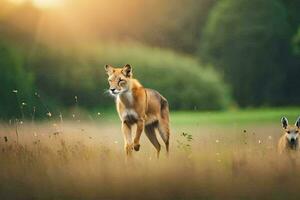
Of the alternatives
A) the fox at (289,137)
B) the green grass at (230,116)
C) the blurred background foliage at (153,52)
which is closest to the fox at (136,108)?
the green grass at (230,116)

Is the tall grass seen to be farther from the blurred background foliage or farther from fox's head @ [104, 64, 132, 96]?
the blurred background foliage

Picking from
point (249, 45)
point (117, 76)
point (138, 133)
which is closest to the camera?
point (117, 76)

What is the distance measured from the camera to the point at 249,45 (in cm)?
1099

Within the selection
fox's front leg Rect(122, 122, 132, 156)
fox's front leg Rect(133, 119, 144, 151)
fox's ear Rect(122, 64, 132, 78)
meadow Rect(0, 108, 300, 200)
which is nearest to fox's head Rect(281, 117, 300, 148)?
meadow Rect(0, 108, 300, 200)

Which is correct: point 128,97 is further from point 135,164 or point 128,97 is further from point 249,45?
point 249,45

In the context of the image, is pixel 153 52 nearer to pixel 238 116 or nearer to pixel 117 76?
pixel 238 116

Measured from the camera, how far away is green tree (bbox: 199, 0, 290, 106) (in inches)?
408

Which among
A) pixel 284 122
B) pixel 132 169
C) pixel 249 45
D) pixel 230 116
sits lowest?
pixel 132 169

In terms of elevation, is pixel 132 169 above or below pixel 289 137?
below

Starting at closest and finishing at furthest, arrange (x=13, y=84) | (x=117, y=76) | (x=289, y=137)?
(x=117, y=76) → (x=289, y=137) → (x=13, y=84)

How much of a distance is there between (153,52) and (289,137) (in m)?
1.85

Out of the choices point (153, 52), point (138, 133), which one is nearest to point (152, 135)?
point (138, 133)

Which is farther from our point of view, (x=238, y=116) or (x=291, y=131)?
(x=238, y=116)

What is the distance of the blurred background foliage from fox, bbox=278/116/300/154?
1.11 ft
